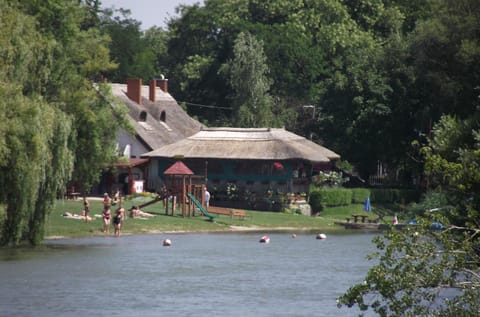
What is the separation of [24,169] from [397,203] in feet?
152

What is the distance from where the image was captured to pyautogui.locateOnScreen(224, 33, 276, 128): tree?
10238cm

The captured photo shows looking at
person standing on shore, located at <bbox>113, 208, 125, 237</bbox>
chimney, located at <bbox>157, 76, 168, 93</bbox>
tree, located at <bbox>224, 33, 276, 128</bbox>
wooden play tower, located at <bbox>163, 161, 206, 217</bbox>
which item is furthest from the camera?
chimney, located at <bbox>157, 76, 168, 93</bbox>

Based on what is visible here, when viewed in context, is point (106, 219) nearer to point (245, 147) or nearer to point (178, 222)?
point (178, 222)

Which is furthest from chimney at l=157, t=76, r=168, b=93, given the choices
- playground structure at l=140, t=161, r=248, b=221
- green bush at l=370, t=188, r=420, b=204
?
playground structure at l=140, t=161, r=248, b=221

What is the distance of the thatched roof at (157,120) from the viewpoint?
3612 inches

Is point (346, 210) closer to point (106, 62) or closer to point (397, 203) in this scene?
point (397, 203)

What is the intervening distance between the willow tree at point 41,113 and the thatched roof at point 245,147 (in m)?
23.1

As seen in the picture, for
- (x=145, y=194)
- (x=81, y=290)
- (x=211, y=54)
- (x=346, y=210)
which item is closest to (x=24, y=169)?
(x=81, y=290)

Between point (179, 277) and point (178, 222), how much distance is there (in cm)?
2321

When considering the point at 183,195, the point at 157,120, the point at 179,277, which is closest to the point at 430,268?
the point at 179,277

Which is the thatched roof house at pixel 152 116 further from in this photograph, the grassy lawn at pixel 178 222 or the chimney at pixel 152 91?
the grassy lawn at pixel 178 222

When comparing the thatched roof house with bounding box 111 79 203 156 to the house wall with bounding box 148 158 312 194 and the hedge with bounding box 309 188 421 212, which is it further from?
the hedge with bounding box 309 188 421 212

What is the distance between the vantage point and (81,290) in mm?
42531

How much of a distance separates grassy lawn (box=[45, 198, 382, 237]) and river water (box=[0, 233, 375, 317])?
64.2 inches
